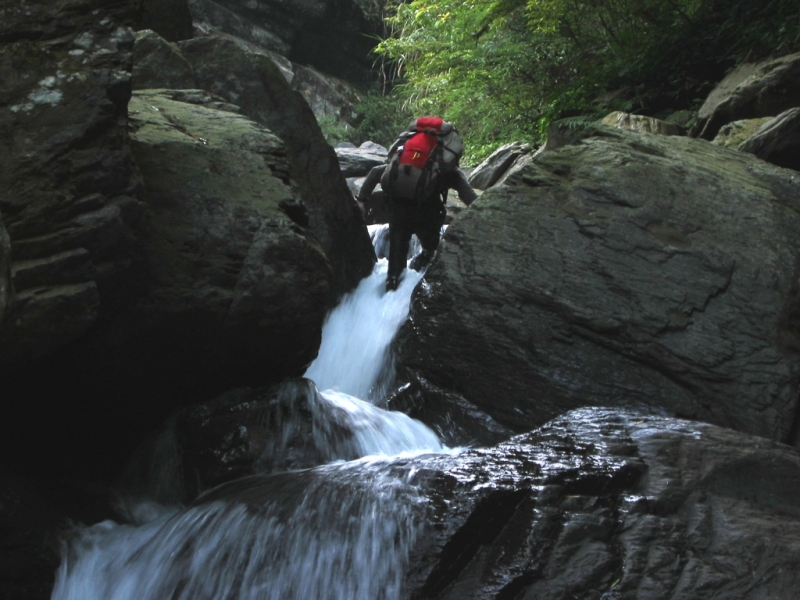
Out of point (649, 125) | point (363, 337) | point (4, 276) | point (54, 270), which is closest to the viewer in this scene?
point (4, 276)

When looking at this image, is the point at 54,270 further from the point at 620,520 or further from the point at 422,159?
the point at 422,159

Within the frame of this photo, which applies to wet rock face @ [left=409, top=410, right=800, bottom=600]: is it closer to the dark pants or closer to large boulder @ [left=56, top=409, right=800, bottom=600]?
large boulder @ [left=56, top=409, right=800, bottom=600]

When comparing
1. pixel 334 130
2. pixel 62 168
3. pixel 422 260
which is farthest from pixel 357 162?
pixel 62 168

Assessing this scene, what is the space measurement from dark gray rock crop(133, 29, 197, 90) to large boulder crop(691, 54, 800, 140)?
6.16 metres

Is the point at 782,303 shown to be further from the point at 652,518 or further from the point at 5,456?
the point at 5,456

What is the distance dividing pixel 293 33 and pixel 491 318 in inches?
794

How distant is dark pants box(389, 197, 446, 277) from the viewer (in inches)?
289

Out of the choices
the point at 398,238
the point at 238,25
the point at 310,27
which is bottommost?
the point at 398,238

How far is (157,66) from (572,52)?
29.9 ft

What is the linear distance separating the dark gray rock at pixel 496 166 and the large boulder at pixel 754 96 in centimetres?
375

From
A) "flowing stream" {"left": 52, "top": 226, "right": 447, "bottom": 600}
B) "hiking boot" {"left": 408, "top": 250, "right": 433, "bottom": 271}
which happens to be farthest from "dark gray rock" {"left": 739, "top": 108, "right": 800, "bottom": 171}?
"flowing stream" {"left": 52, "top": 226, "right": 447, "bottom": 600}

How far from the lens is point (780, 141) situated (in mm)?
7328

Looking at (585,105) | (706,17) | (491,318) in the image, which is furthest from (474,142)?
(491,318)

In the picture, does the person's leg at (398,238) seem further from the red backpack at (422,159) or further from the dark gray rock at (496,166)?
the dark gray rock at (496,166)
